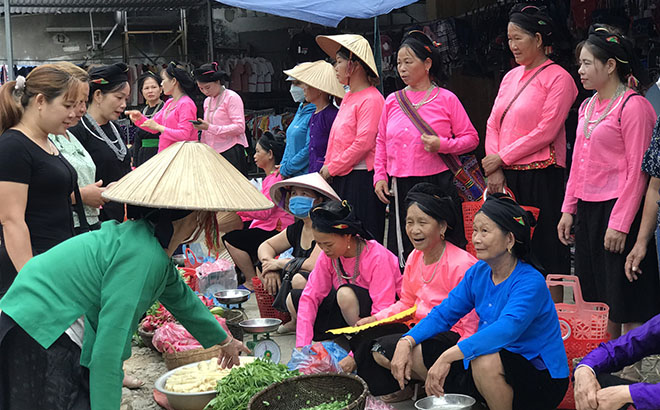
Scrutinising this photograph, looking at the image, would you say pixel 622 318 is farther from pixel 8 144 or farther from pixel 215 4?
pixel 215 4

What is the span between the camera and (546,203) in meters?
4.54

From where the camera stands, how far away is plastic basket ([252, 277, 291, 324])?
5.58 metres

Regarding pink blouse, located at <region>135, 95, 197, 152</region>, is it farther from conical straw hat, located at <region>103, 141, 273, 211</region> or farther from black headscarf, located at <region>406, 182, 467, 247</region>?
conical straw hat, located at <region>103, 141, 273, 211</region>

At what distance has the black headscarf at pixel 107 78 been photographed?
15.4ft

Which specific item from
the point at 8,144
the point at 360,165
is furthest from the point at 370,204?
the point at 8,144

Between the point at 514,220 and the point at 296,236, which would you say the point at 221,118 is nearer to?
the point at 296,236

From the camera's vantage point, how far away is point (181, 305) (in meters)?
2.93

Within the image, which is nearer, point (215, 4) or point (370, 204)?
point (370, 204)

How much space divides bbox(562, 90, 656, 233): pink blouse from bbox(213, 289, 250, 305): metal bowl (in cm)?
262

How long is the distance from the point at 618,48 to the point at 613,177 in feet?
2.19

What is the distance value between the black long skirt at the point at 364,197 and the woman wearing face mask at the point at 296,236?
1.18 ft

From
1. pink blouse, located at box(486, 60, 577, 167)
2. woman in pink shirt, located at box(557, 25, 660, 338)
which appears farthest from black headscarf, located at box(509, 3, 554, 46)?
woman in pink shirt, located at box(557, 25, 660, 338)

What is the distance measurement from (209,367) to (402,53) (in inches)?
95.5

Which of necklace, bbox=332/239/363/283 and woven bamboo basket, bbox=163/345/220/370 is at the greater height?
necklace, bbox=332/239/363/283
